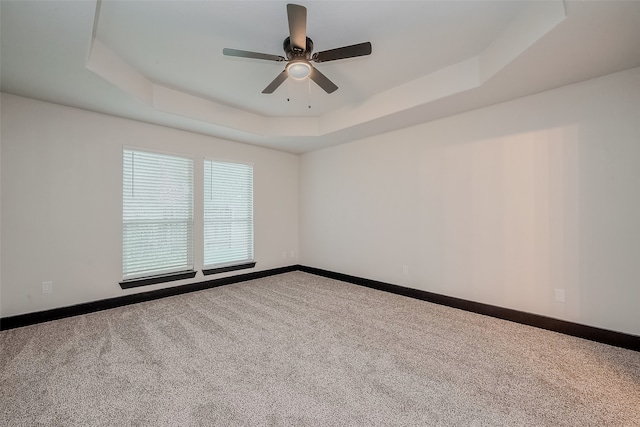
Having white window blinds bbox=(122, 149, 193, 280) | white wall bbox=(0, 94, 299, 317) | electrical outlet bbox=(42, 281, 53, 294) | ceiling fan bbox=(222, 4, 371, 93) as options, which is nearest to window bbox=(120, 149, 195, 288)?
white window blinds bbox=(122, 149, 193, 280)

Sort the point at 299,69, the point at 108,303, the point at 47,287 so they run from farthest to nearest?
the point at 108,303
the point at 47,287
the point at 299,69

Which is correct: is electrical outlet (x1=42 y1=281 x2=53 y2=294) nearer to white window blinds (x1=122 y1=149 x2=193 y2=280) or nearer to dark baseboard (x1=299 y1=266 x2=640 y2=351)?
white window blinds (x1=122 y1=149 x2=193 y2=280)

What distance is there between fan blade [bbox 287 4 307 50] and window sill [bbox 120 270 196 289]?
138 inches

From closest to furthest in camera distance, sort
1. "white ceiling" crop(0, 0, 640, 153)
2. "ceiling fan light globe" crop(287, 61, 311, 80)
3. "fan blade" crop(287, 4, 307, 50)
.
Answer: "fan blade" crop(287, 4, 307, 50) < "white ceiling" crop(0, 0, 640, 153) < "ceiling fan light globe" crop(287, 61, 311, 80)

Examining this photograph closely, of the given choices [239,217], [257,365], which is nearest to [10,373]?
[257,365]

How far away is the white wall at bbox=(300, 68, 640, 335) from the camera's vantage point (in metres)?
2.35

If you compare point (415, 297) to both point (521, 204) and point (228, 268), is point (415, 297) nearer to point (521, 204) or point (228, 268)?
point (521, 204)

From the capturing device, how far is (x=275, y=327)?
2.72 m

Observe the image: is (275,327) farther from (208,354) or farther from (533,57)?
(533,57)

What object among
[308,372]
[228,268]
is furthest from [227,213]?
[308,372]

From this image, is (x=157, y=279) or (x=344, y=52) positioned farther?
(x=157, y=279)

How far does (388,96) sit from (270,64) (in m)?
1.52

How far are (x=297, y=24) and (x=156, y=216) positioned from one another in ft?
10.6

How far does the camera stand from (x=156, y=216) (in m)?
3.74
